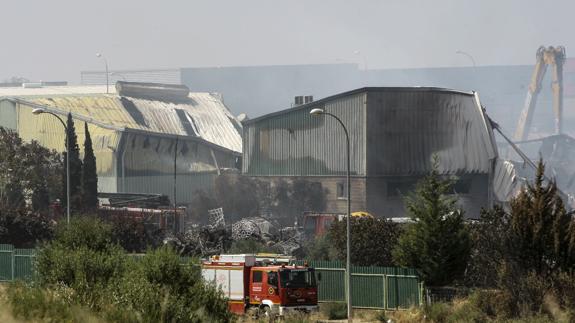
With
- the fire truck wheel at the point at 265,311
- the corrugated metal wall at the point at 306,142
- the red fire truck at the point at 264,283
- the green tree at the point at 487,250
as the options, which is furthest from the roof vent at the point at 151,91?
the fire truck wheel at the point at 265,311

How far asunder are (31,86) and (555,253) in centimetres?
12399

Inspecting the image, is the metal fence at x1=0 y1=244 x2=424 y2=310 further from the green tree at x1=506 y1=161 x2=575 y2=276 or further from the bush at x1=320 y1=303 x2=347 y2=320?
the green tree at x1=506 y1=161 x2=575 y2=276

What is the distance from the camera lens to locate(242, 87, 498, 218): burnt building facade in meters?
85.5

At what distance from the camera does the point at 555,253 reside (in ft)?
120

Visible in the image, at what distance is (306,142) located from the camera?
90.2 m

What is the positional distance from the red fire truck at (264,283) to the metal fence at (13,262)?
1695 cm

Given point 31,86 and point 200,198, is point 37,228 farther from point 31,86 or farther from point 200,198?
point 31,86

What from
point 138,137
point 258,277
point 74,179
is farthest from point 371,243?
point 138,137

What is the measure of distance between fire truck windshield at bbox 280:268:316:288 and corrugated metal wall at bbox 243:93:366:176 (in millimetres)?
45691

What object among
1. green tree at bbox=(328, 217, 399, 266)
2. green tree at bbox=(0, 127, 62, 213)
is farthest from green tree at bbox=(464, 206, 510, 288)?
green tree at bbox=(0, 127, 62, 213)

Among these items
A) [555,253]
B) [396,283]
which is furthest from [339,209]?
[555,253]

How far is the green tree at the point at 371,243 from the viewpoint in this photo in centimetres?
4925

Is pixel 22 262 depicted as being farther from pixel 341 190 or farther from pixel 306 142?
pixel 306 142

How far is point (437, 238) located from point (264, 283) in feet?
21.9
